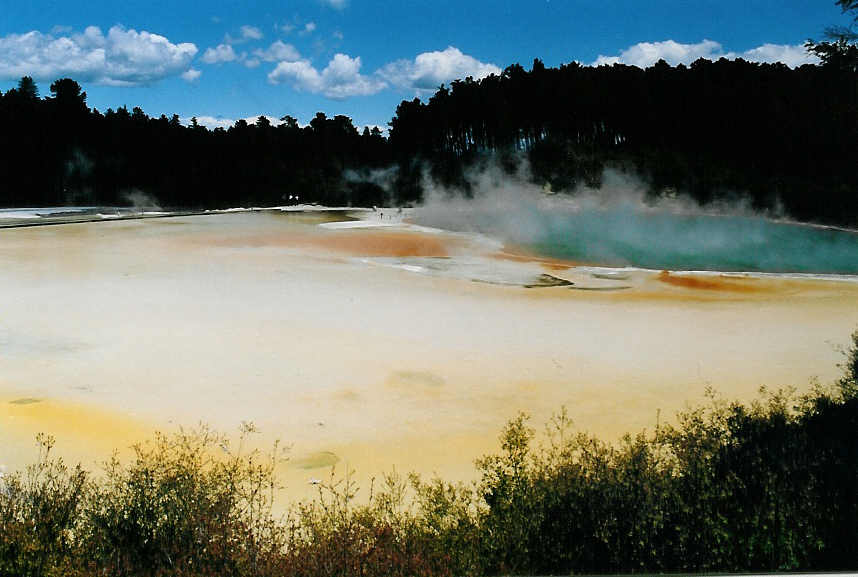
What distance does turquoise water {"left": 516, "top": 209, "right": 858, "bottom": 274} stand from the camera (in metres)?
3.07

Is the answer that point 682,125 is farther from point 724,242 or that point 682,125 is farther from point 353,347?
point 353,347

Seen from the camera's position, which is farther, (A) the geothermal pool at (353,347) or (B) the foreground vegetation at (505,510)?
(A) the geothermal pool at (353,347)

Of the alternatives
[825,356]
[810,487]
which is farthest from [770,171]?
[810,487]

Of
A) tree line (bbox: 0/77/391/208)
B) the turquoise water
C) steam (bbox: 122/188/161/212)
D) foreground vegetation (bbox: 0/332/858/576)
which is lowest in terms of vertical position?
foreground vegetation (bbox: 0/332/858/576)

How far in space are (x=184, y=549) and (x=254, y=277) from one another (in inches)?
91.7

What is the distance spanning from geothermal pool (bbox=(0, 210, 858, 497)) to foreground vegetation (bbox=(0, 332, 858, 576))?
0.34 ft

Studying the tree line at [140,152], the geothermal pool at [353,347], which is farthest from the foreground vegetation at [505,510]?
the tree line at [140,152]

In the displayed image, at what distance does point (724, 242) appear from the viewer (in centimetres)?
345

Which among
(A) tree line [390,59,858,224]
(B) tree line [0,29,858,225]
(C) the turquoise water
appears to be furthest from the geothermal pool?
(A) tree line [390,59,858,224]

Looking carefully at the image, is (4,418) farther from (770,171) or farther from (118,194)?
(770,171)

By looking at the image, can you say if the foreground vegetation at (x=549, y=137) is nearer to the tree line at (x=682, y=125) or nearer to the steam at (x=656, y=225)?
the tree line at (x=682, y=125)

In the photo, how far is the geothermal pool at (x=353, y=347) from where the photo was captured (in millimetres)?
2328

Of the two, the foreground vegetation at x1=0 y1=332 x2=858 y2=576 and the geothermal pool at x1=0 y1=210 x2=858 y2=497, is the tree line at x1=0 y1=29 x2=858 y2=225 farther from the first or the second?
the foreground vegetation at x1=0 y1=332 x2=858 y2=576

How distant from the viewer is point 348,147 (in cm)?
326
